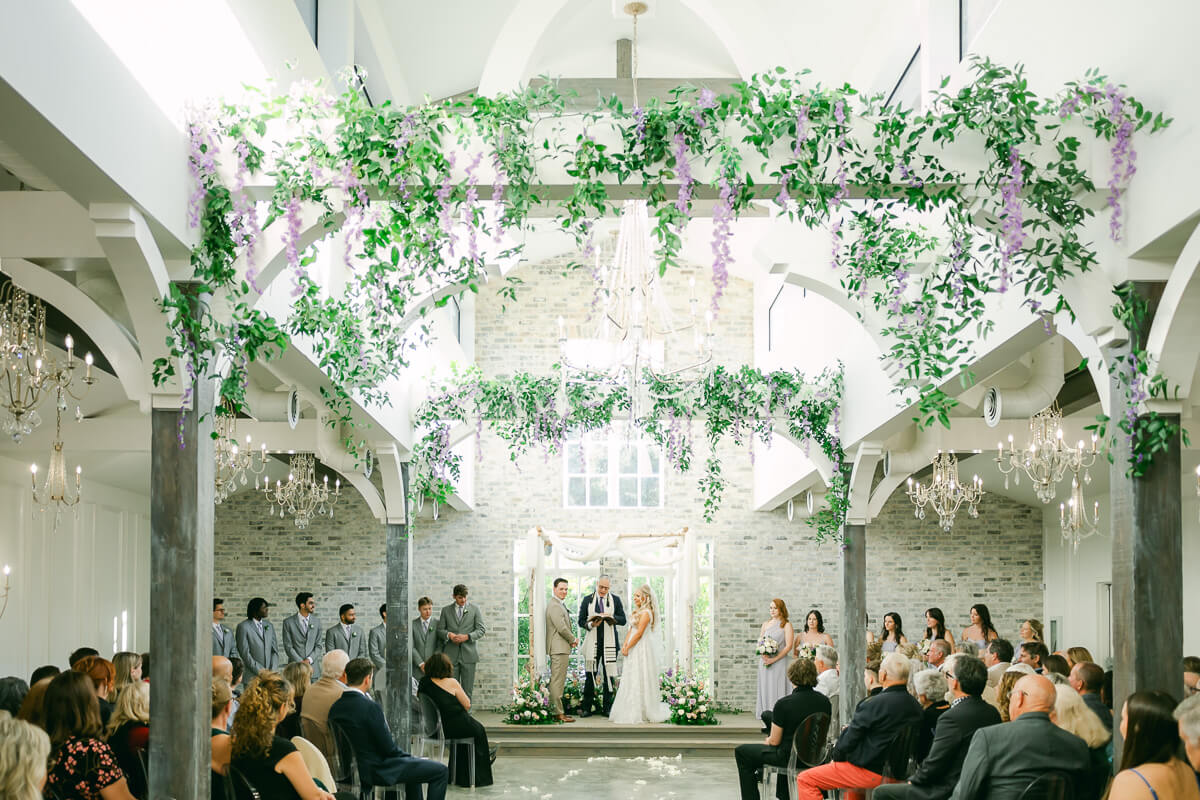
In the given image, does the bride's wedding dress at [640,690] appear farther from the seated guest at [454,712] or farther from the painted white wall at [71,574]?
the painted white wall at [71,574]

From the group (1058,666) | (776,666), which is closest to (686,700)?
(776,666)

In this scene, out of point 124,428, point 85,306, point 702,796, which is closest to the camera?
point 85,306

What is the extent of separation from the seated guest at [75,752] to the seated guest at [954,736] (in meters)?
3.79

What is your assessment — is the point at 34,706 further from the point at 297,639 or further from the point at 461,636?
the point at 461,636

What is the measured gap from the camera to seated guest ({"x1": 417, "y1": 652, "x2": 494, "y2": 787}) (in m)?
10.3

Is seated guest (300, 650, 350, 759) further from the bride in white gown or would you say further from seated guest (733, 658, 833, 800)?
the bride in white gown

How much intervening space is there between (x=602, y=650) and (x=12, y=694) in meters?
11.1

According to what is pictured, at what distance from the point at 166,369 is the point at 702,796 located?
7838 mm

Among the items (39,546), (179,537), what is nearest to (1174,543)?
(179,537)

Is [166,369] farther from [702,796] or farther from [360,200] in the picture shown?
[702,796]

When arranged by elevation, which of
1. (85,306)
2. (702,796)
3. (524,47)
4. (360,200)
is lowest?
(702,796)

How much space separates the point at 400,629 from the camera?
1153 centimetres

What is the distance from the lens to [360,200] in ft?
15.8

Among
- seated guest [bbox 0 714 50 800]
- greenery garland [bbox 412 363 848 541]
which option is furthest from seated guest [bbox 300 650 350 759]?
seated guest [bbox 0 714 50 800]
